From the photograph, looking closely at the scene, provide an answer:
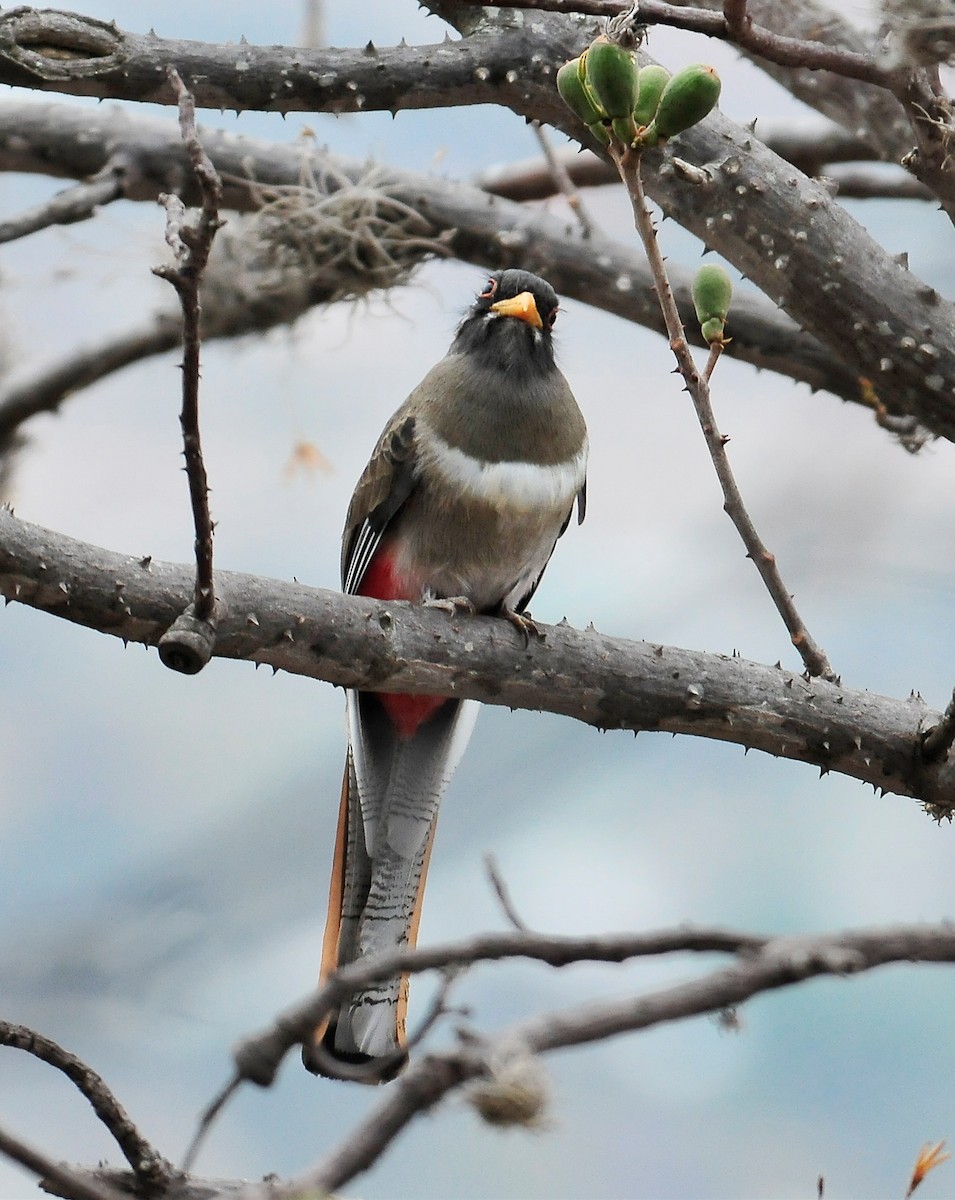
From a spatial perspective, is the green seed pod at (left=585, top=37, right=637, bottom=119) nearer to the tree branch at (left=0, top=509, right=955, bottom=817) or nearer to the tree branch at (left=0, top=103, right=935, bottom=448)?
the tree branch at (left=0, top=509, right=955, bottom=817)

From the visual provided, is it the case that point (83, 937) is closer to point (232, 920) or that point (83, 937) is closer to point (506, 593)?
point (232, 920)

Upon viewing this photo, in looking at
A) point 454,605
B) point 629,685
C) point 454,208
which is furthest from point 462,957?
point 454,208

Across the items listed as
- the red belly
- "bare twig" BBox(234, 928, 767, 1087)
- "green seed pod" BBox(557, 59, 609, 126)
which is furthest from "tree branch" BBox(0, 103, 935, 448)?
"bare twig" BBox(234, 928, 767, 1087)

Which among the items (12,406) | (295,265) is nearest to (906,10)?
(295,265)

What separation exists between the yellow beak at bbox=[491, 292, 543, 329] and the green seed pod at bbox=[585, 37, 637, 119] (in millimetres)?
1514

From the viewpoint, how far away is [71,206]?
334cm

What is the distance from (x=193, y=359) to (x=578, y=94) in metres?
0.61

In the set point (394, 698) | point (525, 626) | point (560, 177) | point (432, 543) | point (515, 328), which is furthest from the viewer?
point (560, 177)

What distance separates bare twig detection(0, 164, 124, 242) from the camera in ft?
9.87

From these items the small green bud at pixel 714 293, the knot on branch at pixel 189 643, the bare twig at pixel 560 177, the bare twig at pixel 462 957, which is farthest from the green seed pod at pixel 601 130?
the bare twig at pixel 560 177

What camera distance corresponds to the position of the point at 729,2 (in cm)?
174

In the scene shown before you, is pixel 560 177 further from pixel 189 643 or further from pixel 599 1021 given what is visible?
pixel 599 1021

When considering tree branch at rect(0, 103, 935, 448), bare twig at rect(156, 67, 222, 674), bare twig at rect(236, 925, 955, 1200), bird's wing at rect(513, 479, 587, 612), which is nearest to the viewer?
bare twig at rect(236, 925, 955, 1200)

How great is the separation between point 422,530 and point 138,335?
1.98m
